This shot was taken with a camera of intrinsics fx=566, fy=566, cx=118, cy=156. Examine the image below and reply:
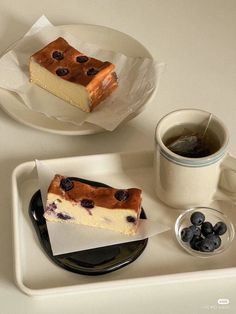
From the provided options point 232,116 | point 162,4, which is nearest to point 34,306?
point 232,116

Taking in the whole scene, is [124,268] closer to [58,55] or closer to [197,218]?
[197,218]

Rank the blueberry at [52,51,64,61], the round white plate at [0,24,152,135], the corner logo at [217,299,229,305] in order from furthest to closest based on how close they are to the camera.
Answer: the blueberry at [52,51,64,61], the round white plate at [0,24,152,135], the corner logo at [217,299,229,305]

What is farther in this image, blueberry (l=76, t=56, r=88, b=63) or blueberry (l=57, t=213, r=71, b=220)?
blueberry (l=76, t=56, r=88, b=63)

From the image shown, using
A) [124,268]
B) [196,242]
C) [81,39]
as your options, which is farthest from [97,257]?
[81,39]

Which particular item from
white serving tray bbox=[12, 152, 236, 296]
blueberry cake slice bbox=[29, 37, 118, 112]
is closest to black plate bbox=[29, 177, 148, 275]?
white serving tray bbox=[12, 152, 236, 296]

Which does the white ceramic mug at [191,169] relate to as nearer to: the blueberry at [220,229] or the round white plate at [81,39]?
the blueberry at [220,229]

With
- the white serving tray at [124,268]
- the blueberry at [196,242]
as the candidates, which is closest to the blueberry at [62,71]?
the white serving tray at [124,268]

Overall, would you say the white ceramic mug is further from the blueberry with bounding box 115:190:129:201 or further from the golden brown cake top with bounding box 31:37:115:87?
the golden brown cake top with bounding box 31:37:115:87
